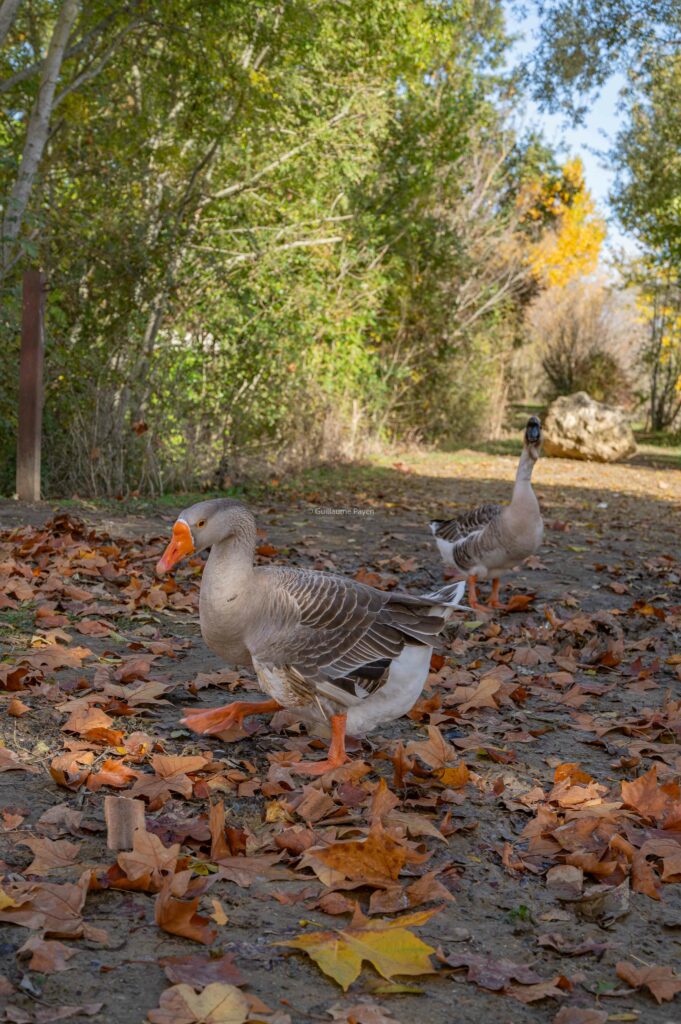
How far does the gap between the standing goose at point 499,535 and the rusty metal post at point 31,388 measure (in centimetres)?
485

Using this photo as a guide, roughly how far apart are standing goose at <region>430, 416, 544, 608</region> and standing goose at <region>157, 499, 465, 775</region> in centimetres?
298

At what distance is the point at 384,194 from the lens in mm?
19141

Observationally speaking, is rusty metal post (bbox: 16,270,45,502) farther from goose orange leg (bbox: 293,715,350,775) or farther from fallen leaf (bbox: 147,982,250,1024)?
fallen leaf (bbox: 147,982,250,1024)

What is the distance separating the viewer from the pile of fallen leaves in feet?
8.41

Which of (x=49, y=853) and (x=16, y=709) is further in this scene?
(x=16, y=709)

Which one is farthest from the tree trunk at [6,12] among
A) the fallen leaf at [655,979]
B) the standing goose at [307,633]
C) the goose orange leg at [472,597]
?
the fallen leaf at [655,979]

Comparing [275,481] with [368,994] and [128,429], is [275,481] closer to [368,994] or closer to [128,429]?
[128,429]

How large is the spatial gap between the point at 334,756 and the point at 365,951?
4.21 ft

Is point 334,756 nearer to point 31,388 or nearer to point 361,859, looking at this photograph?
point 361,859

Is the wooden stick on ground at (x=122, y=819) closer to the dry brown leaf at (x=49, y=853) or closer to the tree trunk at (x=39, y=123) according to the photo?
the dry brown leaf at (x=49, y=853)

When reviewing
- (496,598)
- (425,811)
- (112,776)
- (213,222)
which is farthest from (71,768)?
(213,222)

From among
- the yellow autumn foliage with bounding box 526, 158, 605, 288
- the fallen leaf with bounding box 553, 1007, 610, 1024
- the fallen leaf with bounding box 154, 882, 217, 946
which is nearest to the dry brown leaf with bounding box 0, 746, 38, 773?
the fallen leaf with bounding box 154, 882, 217, 946

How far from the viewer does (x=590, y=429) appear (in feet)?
68.7

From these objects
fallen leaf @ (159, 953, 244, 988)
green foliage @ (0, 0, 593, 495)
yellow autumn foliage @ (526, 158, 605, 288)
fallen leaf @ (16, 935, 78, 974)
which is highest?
yellow autumn foliage @ (526, 158, 605, 288)
